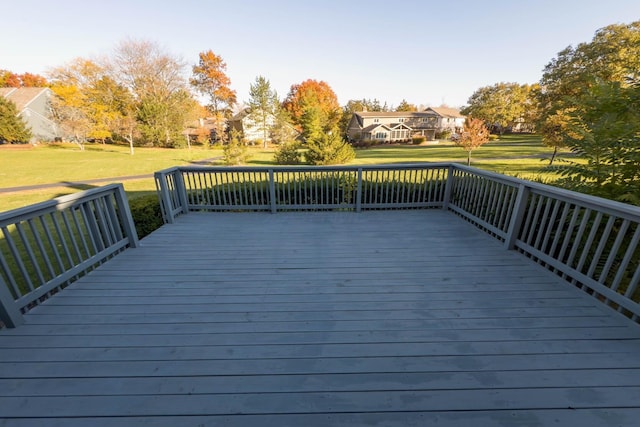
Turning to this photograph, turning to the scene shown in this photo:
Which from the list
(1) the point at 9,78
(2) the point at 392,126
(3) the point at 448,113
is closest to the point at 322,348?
(2) the point at 392,126

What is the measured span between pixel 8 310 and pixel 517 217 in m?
A: 4.79

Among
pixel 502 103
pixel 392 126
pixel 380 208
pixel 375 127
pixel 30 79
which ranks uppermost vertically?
pixel 30 79

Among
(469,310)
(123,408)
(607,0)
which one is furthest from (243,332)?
(607,0)

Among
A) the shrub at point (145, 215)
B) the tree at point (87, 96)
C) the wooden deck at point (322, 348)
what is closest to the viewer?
the wooden deck at point (322, 348)

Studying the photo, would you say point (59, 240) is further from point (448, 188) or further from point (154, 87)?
point (154, 87)

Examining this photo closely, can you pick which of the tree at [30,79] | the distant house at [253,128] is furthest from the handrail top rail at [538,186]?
the tree at [30,79]

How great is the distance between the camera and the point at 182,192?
15.9ft

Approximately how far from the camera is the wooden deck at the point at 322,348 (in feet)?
4.47

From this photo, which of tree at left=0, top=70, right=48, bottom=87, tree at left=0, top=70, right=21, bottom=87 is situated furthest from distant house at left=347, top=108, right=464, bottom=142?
tree at left=0, top=70, right=21, bottom=87

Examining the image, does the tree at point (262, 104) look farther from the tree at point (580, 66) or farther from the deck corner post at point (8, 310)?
the deck corner post at point (8, 310)

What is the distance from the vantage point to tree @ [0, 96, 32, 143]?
23156 millimetres

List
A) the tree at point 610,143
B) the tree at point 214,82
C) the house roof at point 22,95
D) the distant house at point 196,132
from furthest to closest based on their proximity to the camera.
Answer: the tree at point 214,82 → the distant house at point 196,132 → the house roof at point 22,95 → the tree at point 610,143

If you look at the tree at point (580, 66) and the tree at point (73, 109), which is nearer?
the tree at point (580, 66)

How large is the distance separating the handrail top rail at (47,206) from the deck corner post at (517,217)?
4.53 m
